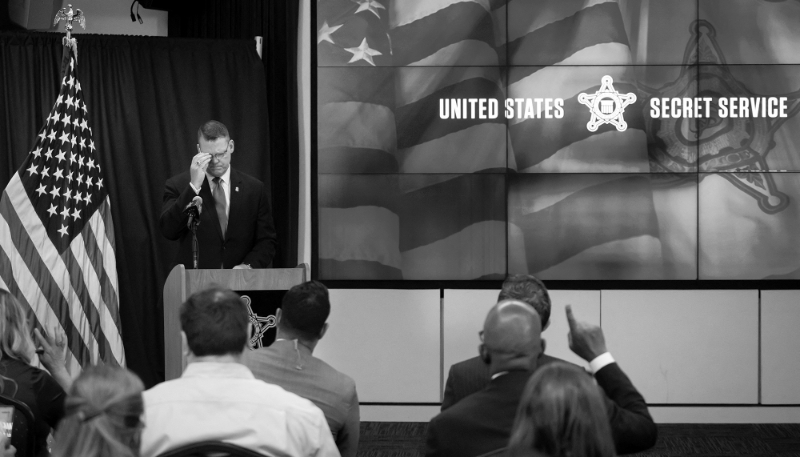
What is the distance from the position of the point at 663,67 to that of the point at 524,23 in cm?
101

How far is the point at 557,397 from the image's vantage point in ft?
6.17

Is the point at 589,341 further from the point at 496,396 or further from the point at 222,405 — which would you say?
the point at 222,405

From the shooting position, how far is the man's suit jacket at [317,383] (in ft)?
9.57

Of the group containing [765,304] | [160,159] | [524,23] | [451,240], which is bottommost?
[765,304]

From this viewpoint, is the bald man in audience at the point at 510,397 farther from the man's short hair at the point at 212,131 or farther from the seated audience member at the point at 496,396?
the man's short hair at the point at 212,131

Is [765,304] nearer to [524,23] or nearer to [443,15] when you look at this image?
[524,23]

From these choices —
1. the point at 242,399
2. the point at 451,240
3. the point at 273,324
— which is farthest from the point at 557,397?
the point at 451,240

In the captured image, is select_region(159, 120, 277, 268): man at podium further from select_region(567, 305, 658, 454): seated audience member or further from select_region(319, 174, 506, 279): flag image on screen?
select_region(567, 305, 658, 454): seated audience member

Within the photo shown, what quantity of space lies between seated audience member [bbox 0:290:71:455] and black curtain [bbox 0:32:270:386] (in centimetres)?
341

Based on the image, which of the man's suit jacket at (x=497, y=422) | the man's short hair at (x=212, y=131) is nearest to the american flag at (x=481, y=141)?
the man's short hair at (x=212, y=131)

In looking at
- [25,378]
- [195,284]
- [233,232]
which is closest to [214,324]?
[25,378]

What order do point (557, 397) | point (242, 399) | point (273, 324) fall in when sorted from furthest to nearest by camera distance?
1. point (273, 324)
2. point (242, 399)
3. point (557, 397)

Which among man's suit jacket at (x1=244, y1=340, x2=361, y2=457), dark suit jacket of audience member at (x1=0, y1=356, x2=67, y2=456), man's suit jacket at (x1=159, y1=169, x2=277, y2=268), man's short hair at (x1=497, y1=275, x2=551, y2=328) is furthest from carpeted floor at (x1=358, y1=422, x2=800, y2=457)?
dark suit jacket of audience member at (x1=0, y1=356, x2=67, y2=456)

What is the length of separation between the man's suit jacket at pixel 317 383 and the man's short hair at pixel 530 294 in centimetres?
72
